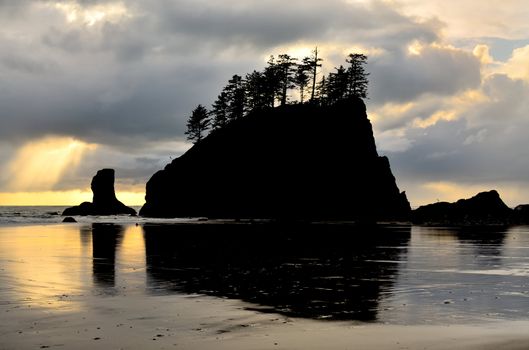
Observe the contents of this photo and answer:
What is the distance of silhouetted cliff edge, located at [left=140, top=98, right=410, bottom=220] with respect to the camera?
112663 mm

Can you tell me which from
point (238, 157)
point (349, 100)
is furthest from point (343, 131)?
point (238, 157)

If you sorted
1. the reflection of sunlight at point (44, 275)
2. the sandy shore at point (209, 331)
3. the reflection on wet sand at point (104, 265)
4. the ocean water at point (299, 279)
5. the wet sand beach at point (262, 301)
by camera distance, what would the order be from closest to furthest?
the sandy shore at point (209, 331)
the wet sand beach at point (262, 301)
the ocean water at point (299, 279)
the reflection of sunlight at point (44, 275)
the reflection on wet sand at point (104, 265)

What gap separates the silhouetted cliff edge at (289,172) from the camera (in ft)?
370

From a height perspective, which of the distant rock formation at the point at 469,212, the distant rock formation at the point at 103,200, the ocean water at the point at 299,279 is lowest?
the ocean water at the point at 299,279

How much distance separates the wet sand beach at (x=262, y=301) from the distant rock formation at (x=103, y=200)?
419 feet

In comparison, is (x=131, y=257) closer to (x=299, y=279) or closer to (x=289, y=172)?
(x=299, y=279)

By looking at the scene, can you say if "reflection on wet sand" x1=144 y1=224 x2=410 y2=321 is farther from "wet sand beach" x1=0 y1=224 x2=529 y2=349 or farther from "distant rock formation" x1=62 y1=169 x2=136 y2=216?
"distant rock formation" x1=62 y1=169 x2=136 y2=216

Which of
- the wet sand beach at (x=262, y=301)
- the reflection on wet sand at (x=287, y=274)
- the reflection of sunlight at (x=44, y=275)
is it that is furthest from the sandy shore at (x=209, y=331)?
the reflection on wet sand at (x=287, y=274)

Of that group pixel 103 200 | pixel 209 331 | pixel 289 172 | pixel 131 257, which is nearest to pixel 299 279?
pixel 209 331

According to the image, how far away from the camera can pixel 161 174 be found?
13188cm

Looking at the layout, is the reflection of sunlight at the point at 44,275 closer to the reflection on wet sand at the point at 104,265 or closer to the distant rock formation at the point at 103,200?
the reflection on wet sand at the point at 104,265

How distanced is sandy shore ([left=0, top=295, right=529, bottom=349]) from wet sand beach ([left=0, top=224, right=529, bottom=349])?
0.09 ft

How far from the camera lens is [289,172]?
115938 millimetres

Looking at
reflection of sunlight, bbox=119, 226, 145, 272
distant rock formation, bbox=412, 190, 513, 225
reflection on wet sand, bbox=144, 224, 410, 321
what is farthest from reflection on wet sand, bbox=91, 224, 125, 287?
distant rock formation, bbox=412, 190, 513, 225
